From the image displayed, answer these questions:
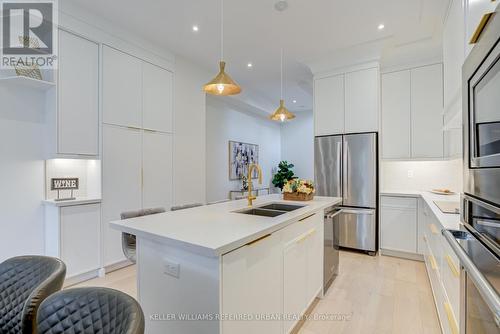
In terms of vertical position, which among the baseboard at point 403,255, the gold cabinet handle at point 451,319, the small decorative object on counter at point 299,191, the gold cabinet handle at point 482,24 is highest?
the gold cabinet handle at point 482,24

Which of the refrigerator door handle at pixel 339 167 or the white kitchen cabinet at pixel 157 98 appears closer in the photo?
the white kitchen cabinet at pixel 157 98

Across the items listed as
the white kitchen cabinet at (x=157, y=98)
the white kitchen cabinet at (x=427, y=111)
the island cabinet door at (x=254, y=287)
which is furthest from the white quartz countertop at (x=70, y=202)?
the white kitchen cabinet at (x=427, y=111)

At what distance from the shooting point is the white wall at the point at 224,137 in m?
5.47

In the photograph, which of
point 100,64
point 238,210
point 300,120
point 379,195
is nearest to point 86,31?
point 100,64

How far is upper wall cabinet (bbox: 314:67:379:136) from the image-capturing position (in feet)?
Answer: 12.2

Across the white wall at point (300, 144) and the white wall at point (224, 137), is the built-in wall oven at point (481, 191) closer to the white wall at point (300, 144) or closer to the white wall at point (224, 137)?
the white wall at point (224, 137)

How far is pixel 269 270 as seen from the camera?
1590 mm

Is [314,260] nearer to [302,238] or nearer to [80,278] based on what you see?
[302,238]

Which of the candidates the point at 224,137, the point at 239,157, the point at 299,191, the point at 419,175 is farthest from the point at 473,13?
the point at 239,157

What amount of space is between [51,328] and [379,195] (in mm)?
3873

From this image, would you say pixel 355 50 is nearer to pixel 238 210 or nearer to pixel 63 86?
pixel 238 210

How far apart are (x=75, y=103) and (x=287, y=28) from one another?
2.70 m

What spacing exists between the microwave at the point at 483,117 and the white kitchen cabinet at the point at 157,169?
3421 mm

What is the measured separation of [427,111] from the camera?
12.0 ft
